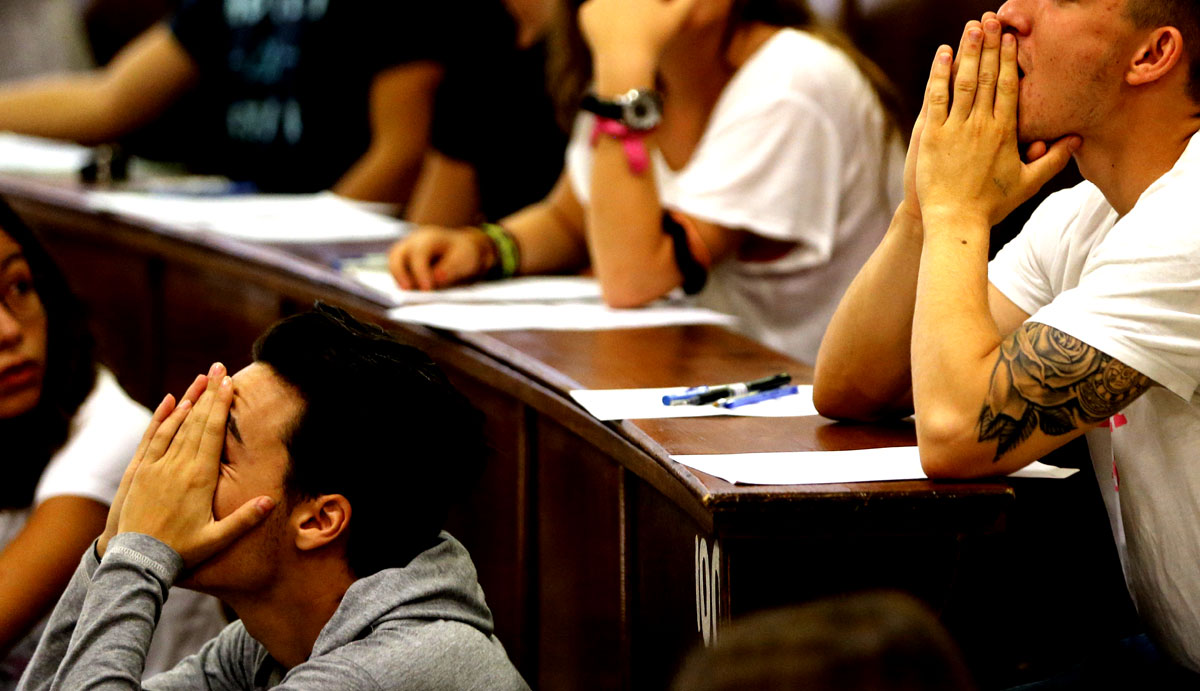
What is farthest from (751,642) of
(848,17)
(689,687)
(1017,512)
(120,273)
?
(120,273)

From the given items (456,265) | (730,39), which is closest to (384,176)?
(456,265)

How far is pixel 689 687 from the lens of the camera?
2.01ft

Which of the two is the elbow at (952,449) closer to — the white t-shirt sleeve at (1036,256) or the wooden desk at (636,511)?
the wooden desk at (636,511)

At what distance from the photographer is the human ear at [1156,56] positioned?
1291 mm

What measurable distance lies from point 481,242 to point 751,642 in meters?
1.96

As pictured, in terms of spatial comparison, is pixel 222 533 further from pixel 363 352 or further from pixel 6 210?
pixel 6 210

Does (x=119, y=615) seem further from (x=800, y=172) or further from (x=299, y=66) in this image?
(x=299, y=66)

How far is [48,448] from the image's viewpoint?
1833mm

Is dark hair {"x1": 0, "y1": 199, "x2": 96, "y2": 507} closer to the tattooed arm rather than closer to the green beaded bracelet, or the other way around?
the green beaded bracelet

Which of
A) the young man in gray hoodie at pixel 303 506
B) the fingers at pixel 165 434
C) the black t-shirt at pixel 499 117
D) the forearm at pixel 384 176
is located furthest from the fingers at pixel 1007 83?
the forearm at pixel 384 176

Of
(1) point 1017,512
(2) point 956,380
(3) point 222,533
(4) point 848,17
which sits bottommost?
(1) point 1017,512

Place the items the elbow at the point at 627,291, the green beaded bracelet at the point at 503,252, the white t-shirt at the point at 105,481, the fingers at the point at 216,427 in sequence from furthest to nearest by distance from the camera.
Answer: the green beaded bracelet at the point at 503,252 < the elbow at the point at 627,291 < the white t-shirt at the point at 105,481 < the fingers at the point at 216,427

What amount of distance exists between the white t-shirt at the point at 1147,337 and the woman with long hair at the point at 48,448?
116 cm

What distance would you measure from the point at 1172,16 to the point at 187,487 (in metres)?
1.01
